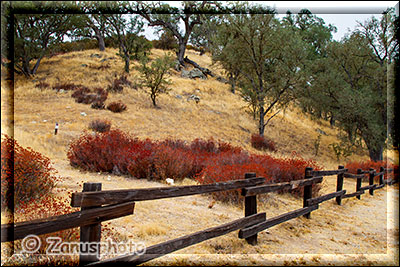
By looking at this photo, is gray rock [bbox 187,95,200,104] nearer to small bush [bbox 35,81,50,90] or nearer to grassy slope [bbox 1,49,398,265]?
grassy slope [bbox 1,49,398,265]

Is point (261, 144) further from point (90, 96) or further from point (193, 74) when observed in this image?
point (193, 74)

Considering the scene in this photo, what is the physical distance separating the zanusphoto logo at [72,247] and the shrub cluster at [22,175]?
1.63m

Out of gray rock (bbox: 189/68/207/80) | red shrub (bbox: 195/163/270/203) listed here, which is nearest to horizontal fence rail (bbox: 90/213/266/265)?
red shrub (bbox: 195/163/270/203)

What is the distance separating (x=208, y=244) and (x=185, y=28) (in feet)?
119

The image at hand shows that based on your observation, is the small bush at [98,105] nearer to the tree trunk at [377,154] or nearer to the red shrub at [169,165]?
the red shrub at [169,165]

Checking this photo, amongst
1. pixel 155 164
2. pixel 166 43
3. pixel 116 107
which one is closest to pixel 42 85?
pixel 116 107

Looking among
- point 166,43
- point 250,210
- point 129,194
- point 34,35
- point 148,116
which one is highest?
point 166,43

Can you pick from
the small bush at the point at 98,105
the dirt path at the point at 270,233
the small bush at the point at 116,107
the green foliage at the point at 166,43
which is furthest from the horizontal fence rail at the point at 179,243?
the green foliage at the point at 166,43

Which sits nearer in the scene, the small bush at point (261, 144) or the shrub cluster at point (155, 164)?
the shrub cluster at point (155, 164)

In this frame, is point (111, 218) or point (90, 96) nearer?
point (111, 218)

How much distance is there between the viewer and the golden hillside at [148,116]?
50.4 ft

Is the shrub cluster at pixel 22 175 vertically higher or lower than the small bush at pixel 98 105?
lower

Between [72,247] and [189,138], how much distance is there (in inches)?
567

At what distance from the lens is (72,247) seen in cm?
311
